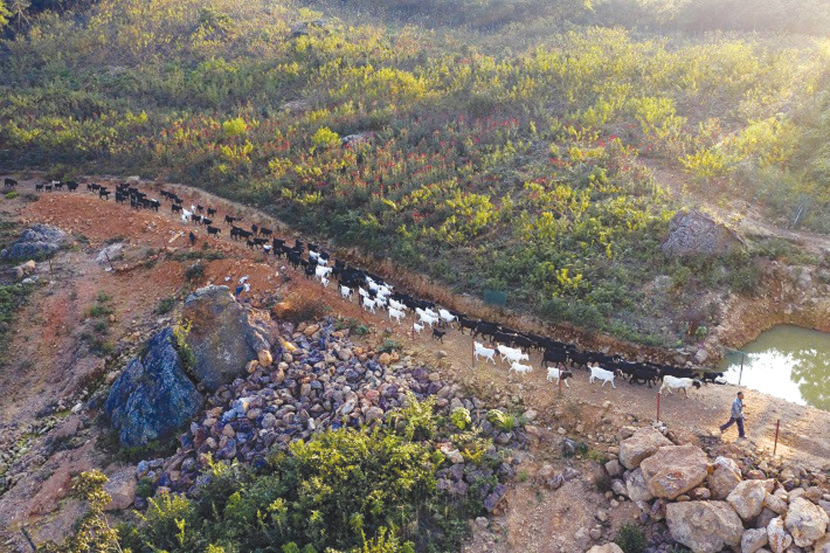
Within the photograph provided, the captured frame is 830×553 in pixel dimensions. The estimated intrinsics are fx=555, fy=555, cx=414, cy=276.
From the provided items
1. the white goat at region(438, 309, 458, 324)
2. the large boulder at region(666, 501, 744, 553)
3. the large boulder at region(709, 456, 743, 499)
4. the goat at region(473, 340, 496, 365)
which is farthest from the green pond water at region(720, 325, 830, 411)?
the white goat at region(438, 309, 458, 324)

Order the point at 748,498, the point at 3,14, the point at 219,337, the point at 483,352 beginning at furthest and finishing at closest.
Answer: the point at 3,14 < the point at 219,337 < the point at 483,352 < the point at 748,498

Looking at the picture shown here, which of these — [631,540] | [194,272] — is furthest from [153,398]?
[631,540]

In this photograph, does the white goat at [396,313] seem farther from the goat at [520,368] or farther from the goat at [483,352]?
the goat at [520,368]

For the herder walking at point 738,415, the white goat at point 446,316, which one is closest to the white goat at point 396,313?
the white goat at point 446,316

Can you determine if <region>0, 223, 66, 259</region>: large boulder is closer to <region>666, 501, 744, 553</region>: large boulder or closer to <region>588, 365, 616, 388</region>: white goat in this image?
<region>588, 365, 616, 388</region>: white goat

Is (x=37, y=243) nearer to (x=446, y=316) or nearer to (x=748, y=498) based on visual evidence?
(x=446, y=316)

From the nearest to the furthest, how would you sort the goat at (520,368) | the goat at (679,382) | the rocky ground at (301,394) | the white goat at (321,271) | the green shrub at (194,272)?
the rocky ground at (301,394) < the goat at (679,382) < the goat at (520,368) < the white goat at (321,271) < the green shrub at (194,272)
